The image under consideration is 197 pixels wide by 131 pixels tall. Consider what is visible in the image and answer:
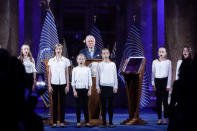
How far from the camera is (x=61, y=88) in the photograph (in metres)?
5.82

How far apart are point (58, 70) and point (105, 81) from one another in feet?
2.99

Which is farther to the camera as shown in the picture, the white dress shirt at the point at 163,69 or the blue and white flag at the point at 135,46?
the blue and white flag at the point at 135,46

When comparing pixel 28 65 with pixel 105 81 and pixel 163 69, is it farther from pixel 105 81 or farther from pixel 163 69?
pixel 163 69

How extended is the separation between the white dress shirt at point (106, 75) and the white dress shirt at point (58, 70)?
25.4 inches

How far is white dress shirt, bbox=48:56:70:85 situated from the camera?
5809 mm

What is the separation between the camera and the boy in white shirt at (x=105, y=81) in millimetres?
5797

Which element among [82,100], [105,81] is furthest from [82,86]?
[105,81]

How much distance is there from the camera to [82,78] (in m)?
5.78

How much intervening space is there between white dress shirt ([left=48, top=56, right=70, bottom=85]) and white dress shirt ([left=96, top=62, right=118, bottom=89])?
645 millimetres

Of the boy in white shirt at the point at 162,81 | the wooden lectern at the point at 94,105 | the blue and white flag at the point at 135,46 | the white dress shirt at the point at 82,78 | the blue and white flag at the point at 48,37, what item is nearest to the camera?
the white dress shirt at the point at 82,78

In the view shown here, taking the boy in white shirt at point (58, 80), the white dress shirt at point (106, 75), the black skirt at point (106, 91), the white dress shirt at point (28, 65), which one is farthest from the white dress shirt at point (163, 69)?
the white dress shirt at point (28, 65)

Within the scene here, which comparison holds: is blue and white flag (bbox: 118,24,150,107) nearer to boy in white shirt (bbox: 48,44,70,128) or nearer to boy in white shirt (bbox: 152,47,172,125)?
→ boy in white shirt (bbox: 152,47,172,125)

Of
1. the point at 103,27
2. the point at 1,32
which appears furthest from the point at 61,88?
the point at 103,27

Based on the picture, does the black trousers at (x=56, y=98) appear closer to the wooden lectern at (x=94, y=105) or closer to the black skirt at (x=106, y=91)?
the wooden lectern at (x=94, y=105)
